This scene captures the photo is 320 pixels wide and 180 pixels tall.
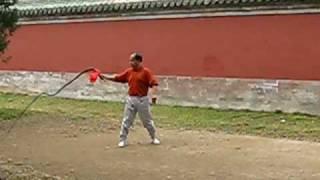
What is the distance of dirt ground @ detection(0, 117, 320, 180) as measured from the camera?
9.47 meters

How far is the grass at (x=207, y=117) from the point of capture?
14.7 m

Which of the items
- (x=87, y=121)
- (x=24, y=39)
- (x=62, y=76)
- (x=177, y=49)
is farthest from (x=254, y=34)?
(x=24, y=39)

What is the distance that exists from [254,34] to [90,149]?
285 inches

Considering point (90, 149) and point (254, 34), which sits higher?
point (254, 34)

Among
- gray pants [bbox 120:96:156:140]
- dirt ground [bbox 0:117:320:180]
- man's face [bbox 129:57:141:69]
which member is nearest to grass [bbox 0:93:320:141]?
dirt ground [bbox 0:117:320:180]

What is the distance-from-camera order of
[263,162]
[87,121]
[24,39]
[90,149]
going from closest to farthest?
[263,162] < [90,149] < [87,121] < [24,39]

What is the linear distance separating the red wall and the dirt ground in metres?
3.95

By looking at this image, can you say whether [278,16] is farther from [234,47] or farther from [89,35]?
[89,35]

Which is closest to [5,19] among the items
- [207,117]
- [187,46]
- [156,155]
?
[207,117]

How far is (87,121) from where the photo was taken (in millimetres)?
15703

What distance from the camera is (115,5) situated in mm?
20312

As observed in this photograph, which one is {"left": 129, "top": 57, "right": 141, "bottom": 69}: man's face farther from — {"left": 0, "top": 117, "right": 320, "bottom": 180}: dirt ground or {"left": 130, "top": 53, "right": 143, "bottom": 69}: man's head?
{"left": 0, "top": 117, "right": 320, "bottom": 180}: dirt ground

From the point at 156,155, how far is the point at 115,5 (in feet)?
32.7

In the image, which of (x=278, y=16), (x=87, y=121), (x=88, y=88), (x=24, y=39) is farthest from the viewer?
(x=24, y=39)
